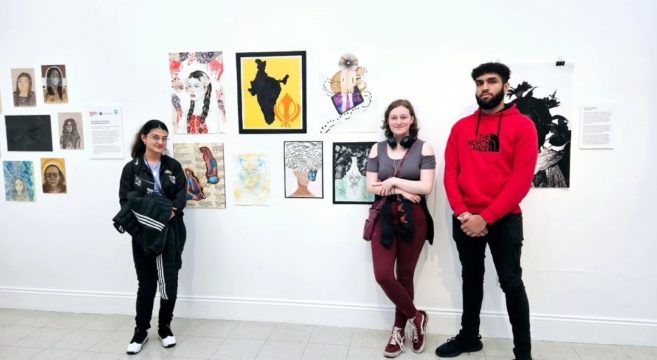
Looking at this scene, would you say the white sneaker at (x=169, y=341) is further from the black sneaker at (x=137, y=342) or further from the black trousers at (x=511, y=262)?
the black trousers at (x=511, y=262)

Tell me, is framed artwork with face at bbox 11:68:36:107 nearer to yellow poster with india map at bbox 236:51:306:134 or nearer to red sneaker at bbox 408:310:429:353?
yellow poster with india map at bbox 236:51:306:134

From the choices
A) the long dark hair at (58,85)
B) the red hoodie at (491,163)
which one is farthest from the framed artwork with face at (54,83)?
the red hoodie at (491,163)

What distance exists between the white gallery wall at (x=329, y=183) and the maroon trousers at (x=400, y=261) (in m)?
0.30

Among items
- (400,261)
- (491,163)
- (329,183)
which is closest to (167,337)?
(329,183)

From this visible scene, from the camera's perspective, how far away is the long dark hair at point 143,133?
2449 millimetres

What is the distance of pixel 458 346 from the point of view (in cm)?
238

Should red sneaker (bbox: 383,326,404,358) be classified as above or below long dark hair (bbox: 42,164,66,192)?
below

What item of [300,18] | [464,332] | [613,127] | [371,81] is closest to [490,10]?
[371,81]

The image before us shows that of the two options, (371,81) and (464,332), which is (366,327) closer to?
(464,332)

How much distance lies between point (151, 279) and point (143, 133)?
936mm

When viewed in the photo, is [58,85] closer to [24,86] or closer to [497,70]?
[24,86]

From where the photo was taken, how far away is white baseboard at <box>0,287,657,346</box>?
2.49 meters

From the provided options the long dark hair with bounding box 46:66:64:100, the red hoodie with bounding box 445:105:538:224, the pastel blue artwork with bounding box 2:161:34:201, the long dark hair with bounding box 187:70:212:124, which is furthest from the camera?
the pastel blue artwork with bounding box 2:161:34:201

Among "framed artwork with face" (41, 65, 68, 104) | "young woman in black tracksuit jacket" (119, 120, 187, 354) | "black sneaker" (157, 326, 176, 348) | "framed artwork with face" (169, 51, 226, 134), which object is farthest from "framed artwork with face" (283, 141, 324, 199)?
"framed artwork with face" (41, 65, 68, 104)
